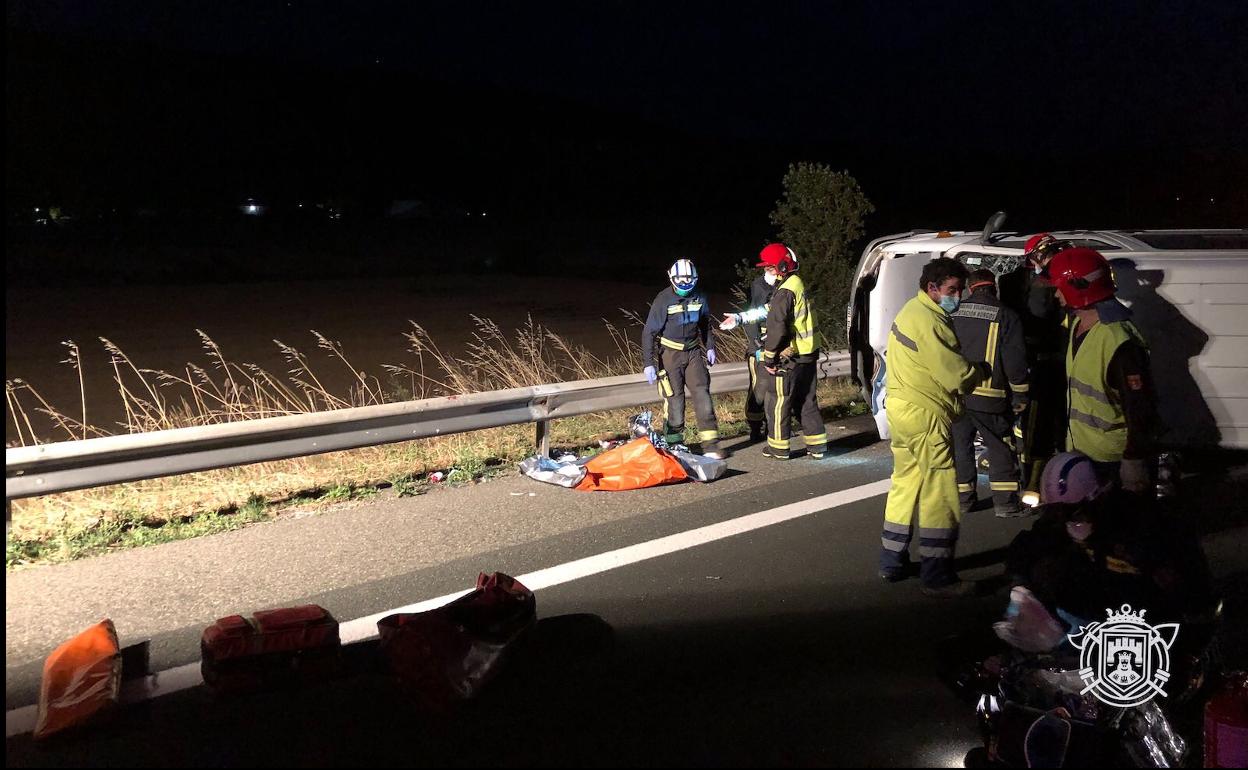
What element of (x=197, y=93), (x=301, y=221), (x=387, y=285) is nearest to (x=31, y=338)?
(x=387, y=285)

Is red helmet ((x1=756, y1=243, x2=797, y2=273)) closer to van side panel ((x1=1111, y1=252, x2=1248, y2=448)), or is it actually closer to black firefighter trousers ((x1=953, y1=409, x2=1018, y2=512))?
black firefighter trousers ((x1=953, y1=409, x2=1018, y2=512))

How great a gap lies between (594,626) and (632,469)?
2.50 metres

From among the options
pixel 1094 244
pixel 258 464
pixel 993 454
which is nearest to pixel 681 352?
pixel 993 454

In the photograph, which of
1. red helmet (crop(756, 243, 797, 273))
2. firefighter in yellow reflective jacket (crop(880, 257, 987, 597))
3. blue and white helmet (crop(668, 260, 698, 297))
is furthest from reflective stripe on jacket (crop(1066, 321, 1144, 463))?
blue and white helmet (crop(668, 260, 698, 297))

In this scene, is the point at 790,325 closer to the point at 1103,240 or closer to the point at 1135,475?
the point at 1103,240

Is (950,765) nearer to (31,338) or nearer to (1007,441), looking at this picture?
(1007,441)

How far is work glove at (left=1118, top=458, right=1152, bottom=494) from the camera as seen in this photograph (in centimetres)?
462

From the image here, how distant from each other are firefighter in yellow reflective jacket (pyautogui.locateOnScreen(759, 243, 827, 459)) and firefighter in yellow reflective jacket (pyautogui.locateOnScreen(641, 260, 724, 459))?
49 cm

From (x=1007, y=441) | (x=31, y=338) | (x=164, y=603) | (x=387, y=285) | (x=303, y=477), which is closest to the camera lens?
(x=164, y=603)

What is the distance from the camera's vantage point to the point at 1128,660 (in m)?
3.51

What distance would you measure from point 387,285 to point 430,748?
24702 millimetres

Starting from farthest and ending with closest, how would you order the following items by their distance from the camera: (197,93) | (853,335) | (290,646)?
(197,93), (853,335), (290,646)

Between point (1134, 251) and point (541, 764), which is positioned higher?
point (1134, 251)

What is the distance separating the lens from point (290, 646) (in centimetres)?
406
